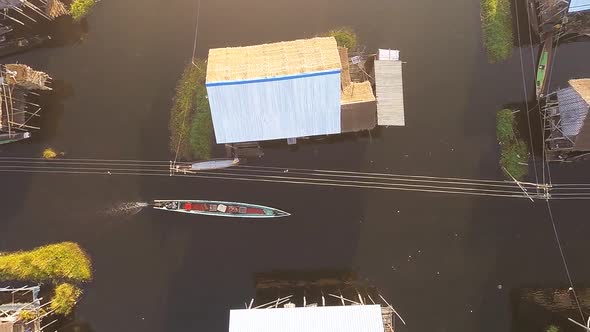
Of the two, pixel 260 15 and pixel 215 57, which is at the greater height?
pixel 260 15

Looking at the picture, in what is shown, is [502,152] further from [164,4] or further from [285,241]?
[164,4]

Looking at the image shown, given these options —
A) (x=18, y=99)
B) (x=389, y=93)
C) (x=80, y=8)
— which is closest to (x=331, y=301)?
(x=389, y=93)

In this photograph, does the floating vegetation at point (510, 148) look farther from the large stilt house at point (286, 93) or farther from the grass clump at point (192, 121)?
the grass clump at point (192, 121)

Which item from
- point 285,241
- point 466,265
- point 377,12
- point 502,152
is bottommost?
point 466,265

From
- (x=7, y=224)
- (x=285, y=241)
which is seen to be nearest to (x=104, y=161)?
(x=7, y=224)

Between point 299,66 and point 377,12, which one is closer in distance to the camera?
point 299,66

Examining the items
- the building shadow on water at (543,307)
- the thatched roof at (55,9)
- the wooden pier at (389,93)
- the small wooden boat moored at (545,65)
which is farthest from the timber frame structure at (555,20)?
the thatched roof at (55,9)
